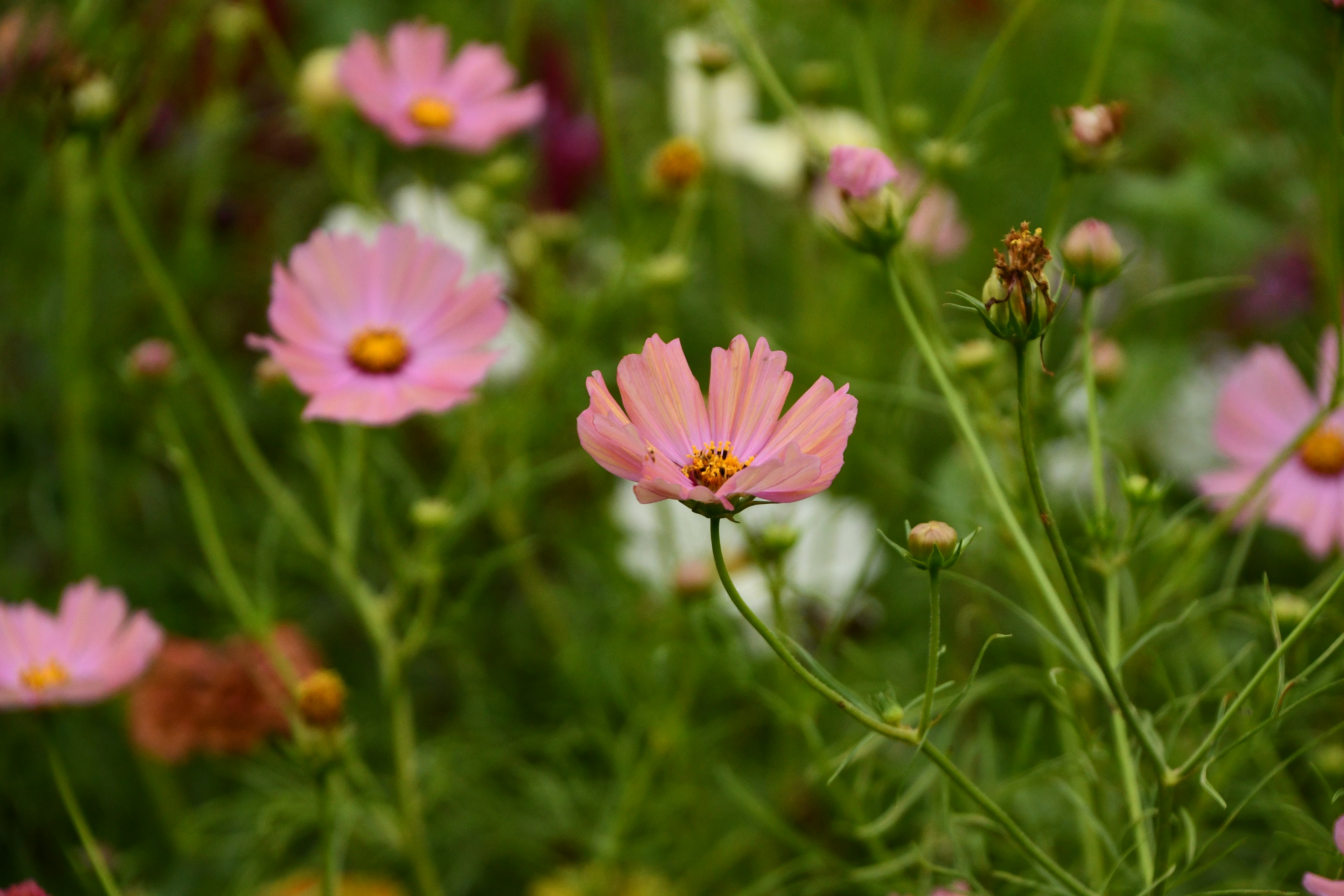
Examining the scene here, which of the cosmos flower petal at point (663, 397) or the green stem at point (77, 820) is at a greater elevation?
the cosmos flower petal at point (663, 397)

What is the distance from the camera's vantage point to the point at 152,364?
641mm

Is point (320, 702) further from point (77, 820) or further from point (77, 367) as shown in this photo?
point (77, 367)

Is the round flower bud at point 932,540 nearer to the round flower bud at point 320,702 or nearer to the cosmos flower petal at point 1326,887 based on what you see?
the cosmos flower petal at point 1326,887

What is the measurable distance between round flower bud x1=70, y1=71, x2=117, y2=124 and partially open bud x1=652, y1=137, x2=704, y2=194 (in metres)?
0.31

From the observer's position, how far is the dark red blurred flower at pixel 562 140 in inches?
41.8

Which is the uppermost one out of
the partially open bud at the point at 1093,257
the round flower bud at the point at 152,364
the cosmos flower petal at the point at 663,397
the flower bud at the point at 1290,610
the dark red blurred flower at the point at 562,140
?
the dark red blurred flower at the point at 562,140

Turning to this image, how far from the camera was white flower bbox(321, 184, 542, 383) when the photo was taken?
0.84 meters

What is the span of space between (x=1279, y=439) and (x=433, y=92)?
1.81ft

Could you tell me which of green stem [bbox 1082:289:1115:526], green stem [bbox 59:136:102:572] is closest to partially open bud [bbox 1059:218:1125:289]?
green stem [bbox 1082:289:1115:526]

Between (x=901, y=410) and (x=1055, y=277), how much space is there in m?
0.26

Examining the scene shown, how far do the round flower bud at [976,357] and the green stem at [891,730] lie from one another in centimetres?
22

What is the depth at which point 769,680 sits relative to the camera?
81 cm

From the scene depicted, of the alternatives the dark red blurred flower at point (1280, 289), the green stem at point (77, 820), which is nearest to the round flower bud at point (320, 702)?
the green stem at point (77, 820)

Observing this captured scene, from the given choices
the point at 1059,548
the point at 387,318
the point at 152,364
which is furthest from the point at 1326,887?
the point at 152,364
